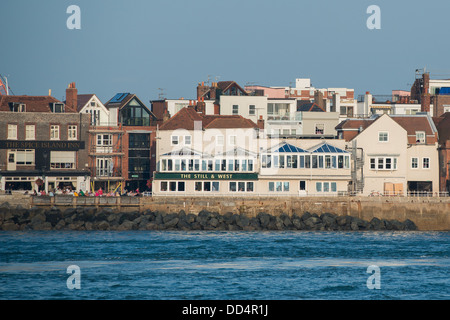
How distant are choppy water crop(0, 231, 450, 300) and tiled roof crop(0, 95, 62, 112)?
73.5 ft

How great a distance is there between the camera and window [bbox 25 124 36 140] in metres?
85.9

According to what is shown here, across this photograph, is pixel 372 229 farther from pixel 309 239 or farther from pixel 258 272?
pixel 258 272

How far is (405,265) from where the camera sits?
5294 cm

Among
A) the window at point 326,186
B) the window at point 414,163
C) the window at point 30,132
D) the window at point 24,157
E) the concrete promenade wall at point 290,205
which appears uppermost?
the window at point 30,132

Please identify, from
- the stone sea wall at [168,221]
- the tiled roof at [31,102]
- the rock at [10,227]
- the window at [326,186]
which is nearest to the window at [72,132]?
the tiled roof at [31,102]

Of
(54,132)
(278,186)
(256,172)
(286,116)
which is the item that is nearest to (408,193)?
(278,186)

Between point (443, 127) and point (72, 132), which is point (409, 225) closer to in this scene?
point (443, 127)

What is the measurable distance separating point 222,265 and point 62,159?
37.8 meters

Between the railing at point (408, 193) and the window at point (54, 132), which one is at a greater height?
the window at point (54, 132)

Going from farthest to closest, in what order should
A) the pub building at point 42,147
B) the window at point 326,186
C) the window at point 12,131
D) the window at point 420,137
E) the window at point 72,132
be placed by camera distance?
1. the window at point 72,132
2. the window at point 12,131
3. the pub building at point 42,147
4. the window at point 420,137
5. the window at point 326,186

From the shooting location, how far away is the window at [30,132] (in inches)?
3381

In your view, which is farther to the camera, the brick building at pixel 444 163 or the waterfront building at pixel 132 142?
the waterfront building at pixel 132 142

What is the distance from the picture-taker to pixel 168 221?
71.1 m

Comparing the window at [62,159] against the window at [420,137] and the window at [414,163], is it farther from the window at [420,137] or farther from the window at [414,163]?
the window at [420,137]
